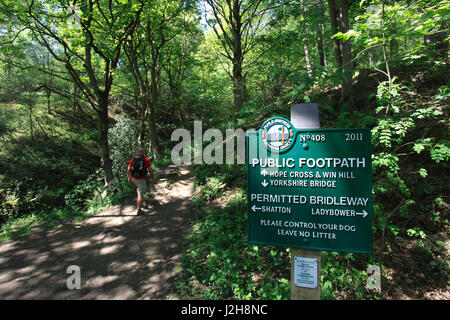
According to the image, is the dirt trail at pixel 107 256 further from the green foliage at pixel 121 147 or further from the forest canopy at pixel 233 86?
the green foliage at pixel 121 147

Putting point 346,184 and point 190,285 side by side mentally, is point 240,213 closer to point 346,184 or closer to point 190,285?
point 190,285

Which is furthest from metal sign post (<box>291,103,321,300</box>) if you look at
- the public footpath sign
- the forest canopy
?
the forest canopy

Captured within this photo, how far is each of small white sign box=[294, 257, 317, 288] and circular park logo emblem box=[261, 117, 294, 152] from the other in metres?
1.22

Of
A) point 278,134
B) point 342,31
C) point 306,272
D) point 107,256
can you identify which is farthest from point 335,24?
point 107,256

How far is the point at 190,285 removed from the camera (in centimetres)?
430

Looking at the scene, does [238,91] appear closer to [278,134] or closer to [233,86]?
[233,86]

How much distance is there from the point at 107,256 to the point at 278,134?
16.6ft

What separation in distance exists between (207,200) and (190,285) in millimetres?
3357

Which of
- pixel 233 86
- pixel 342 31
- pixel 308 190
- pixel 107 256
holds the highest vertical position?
pixel 342 31

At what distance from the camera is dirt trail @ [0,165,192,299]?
4.39 meters

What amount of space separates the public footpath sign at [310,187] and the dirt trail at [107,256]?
275 cm

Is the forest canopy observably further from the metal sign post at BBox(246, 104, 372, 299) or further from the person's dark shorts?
the person's dark shorts

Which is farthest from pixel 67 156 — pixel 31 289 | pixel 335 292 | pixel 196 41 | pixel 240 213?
pixel 335 292

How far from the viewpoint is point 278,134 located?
104 inches
